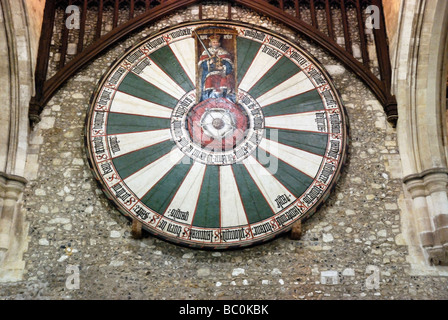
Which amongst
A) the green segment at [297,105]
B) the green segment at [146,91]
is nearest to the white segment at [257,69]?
the green segment at [297,105]

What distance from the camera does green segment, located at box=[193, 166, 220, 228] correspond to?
587 centimetres

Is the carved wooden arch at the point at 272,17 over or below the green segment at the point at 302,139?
over

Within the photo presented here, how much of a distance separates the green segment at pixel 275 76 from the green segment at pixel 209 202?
0.97 metres

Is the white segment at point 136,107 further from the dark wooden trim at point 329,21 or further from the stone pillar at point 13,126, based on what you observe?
the dark wooden trim at point 329,21

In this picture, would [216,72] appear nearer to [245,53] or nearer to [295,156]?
[245,53]

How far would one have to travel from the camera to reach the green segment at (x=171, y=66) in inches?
256

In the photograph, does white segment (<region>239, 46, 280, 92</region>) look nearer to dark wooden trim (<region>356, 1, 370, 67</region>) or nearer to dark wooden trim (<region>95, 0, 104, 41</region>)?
dark wooden trim (<region>356, 1, 370, 67</region>)

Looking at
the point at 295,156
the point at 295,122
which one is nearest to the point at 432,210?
the point at 295,156

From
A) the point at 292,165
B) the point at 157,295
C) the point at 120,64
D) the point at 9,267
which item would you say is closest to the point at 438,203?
the point at 292,165

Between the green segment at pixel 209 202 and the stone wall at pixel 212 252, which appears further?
the green segment at pixel 209 202

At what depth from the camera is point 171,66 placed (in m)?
6.54

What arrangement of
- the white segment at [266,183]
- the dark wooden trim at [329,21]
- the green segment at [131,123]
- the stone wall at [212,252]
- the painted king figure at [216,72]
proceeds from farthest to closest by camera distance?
the dark wooden trim at [329,21] < the painted king figure at [216,72] < the green segment at [131,123] < the white segment at [266,183] < the stone wall at [212,252]

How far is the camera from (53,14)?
692cm

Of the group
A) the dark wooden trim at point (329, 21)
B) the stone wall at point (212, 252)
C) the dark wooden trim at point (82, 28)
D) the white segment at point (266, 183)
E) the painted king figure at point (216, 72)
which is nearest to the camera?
the stone wall at point (212, 252)
